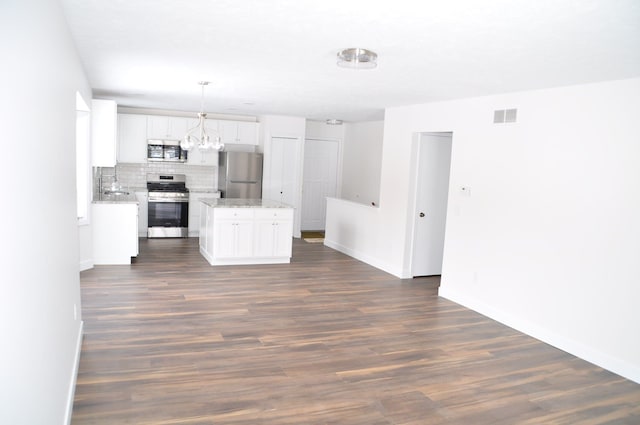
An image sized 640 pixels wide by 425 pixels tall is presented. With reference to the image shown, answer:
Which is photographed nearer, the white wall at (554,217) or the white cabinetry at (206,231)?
the white wall at (554,217)

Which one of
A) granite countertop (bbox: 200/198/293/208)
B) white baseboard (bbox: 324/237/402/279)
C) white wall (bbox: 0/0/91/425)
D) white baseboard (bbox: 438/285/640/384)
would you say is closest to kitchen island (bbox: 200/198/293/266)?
granite countertop (bbox: 200/198/293/208)

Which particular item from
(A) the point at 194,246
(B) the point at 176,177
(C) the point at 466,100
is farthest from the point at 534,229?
(B) the point at 176,177

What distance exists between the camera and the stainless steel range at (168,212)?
9258 millimetres

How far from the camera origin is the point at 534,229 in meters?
5.02

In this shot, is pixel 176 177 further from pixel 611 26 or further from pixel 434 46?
pixel 611 26

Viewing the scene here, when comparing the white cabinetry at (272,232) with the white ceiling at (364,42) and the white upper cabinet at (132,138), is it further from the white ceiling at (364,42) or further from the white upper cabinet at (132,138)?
the white upper cabinet at (132,138)

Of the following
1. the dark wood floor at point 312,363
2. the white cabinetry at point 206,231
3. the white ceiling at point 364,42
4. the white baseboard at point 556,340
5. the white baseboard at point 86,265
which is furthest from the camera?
the white cabinetry at point 206,231

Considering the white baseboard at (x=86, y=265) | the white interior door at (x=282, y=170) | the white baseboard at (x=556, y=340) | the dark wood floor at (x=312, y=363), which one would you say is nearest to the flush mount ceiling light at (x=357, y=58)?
the dark wood floor at (x=312, y=363)

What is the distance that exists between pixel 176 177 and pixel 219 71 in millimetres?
5367

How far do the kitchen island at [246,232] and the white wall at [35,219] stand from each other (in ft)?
13.4

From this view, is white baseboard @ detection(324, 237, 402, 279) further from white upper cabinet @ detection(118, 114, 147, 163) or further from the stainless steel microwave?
white upper cabinet @ detection(118, 114, 147, 163)

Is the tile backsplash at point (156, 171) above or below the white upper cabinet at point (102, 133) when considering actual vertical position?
below

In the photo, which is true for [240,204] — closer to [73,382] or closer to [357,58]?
[357,58]

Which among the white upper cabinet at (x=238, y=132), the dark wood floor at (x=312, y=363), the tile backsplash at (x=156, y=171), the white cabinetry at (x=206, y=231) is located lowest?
the dark wood floor at (x=312, y=363)
